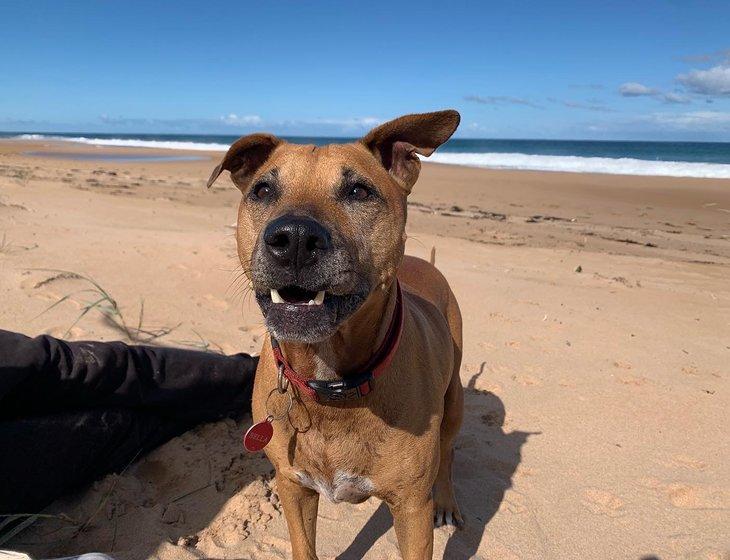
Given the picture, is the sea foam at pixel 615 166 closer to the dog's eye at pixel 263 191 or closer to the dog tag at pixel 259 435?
the dog's eye at pixel 263 191

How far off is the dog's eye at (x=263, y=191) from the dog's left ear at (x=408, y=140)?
543 mm

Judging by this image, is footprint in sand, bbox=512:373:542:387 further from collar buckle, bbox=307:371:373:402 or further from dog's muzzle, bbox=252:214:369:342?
dog's muzzle, bbox=252:214:369:342

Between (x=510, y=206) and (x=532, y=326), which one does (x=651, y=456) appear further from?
(x=510, y=206)

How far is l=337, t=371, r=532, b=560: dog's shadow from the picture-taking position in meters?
3.03

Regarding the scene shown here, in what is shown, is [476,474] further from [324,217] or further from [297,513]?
[324,217]

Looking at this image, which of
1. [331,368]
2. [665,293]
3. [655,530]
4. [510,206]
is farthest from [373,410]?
[510,206]

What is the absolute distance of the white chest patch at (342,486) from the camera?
2.38 meters

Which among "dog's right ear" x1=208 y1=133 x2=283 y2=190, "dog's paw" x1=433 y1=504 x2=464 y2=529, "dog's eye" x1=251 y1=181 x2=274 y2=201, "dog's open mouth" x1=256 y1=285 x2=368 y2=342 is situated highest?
"dog's right ear" x1=208 y1=133 x2=283 y2=190

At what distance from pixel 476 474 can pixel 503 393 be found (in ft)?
3.54

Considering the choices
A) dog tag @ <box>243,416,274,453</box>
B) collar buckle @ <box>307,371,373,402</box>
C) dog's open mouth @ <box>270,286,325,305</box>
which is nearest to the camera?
dog's open mouth @ <box>270,286,325,305</box>

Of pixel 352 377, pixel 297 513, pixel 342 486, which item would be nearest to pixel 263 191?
pixel 352 377

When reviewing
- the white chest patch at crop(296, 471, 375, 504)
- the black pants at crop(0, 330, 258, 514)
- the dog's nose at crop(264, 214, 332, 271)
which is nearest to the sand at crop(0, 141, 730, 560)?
the black pants at crop(0, 330, 258, 514)

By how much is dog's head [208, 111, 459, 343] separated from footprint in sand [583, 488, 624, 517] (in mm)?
1980

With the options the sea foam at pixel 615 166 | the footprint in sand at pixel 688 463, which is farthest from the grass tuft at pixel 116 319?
the sea foam at pixel 615 166
